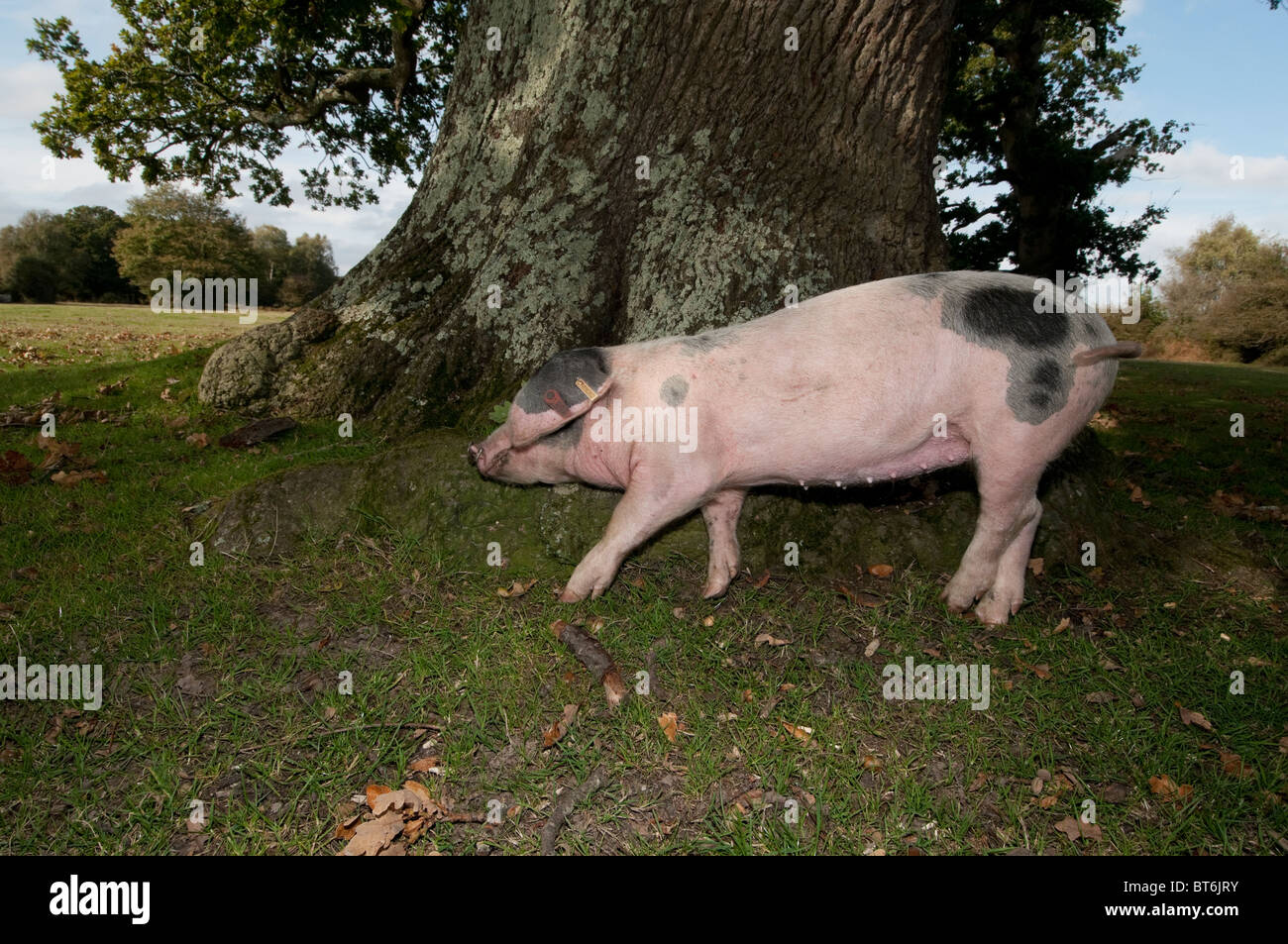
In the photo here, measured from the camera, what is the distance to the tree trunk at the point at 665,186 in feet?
15.0

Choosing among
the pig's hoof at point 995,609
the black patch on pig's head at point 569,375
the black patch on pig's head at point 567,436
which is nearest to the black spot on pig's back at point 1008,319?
the pig's hoof at point 995,609

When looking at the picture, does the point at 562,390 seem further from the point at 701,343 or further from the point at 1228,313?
the point at 1228,313

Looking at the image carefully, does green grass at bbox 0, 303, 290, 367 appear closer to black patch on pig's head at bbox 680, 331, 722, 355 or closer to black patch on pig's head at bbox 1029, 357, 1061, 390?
black patch on pig's head at bbox 680, 331, 722, 355

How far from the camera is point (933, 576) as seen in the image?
170 inches

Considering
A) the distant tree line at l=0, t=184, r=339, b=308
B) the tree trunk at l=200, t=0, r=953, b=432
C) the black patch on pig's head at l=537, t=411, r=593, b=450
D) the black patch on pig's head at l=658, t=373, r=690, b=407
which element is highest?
→ the distant tree line at l=0, t=184, r=339, b=308

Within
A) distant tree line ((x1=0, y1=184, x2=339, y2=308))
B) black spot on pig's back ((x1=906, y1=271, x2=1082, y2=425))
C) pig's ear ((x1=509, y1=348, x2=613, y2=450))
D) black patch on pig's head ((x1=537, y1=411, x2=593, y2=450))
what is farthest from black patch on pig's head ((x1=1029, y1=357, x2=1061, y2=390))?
distant tree line ((x1=0, y1=184, x2=339, y2=308))

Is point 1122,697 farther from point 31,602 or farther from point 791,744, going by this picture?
point 31,602

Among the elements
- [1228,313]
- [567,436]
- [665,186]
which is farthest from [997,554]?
[1228,313]

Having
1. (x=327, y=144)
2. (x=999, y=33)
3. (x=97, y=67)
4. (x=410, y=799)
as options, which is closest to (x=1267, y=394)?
(x=999, y=33)

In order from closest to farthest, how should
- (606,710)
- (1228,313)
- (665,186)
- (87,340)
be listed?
(606,710) < (665,186) < (87,340) < (1228,313)

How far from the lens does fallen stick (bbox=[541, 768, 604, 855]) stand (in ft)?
8.54

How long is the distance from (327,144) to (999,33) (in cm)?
1468

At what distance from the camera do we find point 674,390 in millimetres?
3615

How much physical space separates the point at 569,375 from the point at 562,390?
0.09 metres
